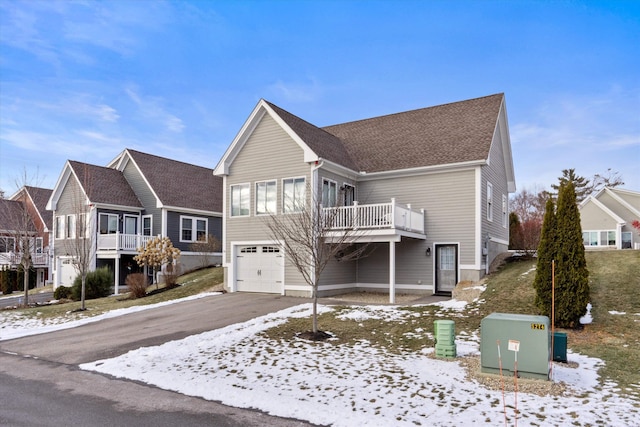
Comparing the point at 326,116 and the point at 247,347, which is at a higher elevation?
the point at 326,116

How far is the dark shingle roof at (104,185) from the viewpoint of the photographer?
25.8 metres

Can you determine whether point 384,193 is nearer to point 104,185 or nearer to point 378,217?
point 378,217

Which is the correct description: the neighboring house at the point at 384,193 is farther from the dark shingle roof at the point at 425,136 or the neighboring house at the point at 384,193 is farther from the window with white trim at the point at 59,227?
the window with white trim at the point at 59,227

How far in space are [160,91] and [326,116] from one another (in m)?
25.0

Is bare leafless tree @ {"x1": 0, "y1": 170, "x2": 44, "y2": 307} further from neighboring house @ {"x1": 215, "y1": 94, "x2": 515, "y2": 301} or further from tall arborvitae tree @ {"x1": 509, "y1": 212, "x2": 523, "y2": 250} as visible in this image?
tall arborvitae tree @ {"x1": 509, "y1": 212, "x2": 523, "y2": 250}

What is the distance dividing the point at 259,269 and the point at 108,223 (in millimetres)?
13093

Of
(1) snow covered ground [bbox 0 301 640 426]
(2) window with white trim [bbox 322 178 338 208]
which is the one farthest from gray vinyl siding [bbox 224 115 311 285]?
(1) snow covered ground [bbox 0 301 640 426]

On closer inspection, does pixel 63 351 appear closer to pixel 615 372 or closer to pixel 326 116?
pixel 615 372

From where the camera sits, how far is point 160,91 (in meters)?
32.2

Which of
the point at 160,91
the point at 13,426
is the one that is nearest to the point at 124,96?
the point at 160,91

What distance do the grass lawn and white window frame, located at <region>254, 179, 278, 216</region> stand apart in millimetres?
6733

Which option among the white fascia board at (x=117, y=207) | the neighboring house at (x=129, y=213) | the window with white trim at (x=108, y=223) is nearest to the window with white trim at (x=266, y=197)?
the neighboring house at (x=129, y=213)

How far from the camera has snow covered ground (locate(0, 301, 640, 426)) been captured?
18.6 feet

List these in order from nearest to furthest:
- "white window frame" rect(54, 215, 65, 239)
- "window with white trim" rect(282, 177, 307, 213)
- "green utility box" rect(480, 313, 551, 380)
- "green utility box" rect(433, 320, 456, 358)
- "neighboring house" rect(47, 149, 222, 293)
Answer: "green utility box" rect(480, 313, 551, 380), "green utility box" rect(433, 320, 456, 358), "window with white trim" rect(282, 177, 307, 213), "neighboring house" rect(47, 149, 222, 293), "white window frame" rect(54, 215, 65, 239)
